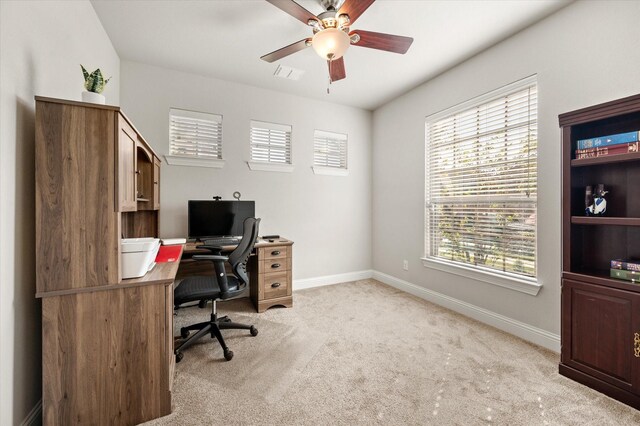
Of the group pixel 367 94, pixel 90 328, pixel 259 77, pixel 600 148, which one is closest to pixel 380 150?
pixel 367 94

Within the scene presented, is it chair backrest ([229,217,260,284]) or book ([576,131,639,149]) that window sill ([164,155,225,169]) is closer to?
chair backrest ([229,217,260,284])

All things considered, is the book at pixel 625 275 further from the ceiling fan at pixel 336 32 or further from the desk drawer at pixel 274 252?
the desk drawer at pixel 274 252

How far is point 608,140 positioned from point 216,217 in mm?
3408

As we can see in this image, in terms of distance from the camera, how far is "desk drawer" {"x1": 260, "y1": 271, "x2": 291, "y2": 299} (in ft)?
9.89

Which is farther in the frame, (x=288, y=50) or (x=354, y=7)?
(x=288, y=50)

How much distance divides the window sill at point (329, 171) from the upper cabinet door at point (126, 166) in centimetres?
241

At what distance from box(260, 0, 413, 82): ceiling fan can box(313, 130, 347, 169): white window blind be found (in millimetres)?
1896

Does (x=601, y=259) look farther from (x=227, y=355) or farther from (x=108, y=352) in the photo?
(x=108, y=352)

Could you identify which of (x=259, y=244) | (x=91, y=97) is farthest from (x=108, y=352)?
(x=259, y=244)

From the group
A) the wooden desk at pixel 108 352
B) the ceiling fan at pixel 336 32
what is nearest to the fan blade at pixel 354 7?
the ceiling fan at pixel 336 32

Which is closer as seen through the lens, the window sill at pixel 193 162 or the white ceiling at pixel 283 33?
the white ceiling at pixel 283 33

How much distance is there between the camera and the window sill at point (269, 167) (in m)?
3.48

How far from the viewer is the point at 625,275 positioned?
1646mm

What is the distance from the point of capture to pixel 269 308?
3076 mm
